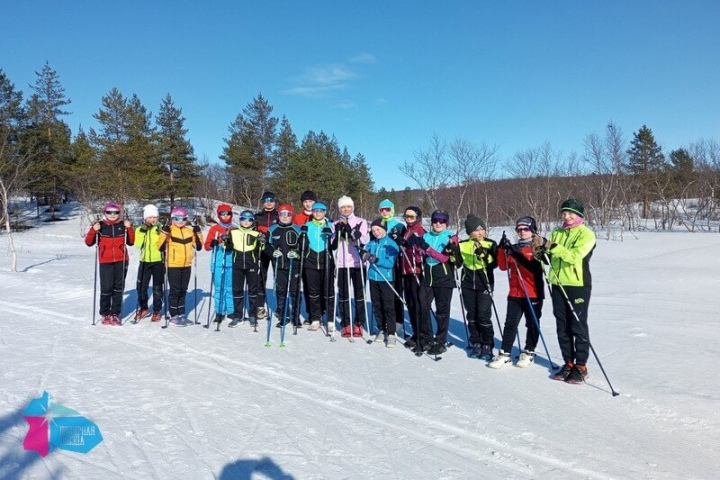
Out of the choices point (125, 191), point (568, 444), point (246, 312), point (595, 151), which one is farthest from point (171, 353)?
point (595, 151)

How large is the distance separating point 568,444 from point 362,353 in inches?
116

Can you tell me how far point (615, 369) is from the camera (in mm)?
5559

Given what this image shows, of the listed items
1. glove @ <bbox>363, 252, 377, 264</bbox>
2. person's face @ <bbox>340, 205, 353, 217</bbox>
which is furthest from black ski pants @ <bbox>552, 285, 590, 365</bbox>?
person's face @ <bbox>340, 205, 353, 217</bbox>

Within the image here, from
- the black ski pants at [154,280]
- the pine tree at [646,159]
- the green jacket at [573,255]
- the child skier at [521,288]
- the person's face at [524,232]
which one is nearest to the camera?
the green jacket at [573,255]

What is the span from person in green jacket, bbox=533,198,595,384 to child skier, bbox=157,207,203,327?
5643mm

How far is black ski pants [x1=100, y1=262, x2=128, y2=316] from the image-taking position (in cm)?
751

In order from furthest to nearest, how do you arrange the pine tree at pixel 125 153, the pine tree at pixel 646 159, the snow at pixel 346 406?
1. the pine tree at pixel 646 159
2. the pine tree at pixel 125 153
3. the snow at pixel 346 406

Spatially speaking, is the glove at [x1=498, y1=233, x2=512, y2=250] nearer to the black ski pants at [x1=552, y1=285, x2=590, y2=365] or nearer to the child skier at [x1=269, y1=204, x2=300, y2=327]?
the black ski pants at [x1=552, y1=285, x2=590, y2=365]

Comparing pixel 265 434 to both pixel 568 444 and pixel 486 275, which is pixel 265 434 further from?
pixel 486 275

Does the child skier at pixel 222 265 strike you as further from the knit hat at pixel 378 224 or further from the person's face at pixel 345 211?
the knit hat at pixel 378 224

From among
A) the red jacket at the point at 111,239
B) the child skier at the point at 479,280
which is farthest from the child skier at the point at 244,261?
the child skier at the point at 479,280

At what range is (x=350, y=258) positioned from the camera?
7.02 meters

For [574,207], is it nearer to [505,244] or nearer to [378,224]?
[505,244]

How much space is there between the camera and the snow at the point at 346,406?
3.34 metres
